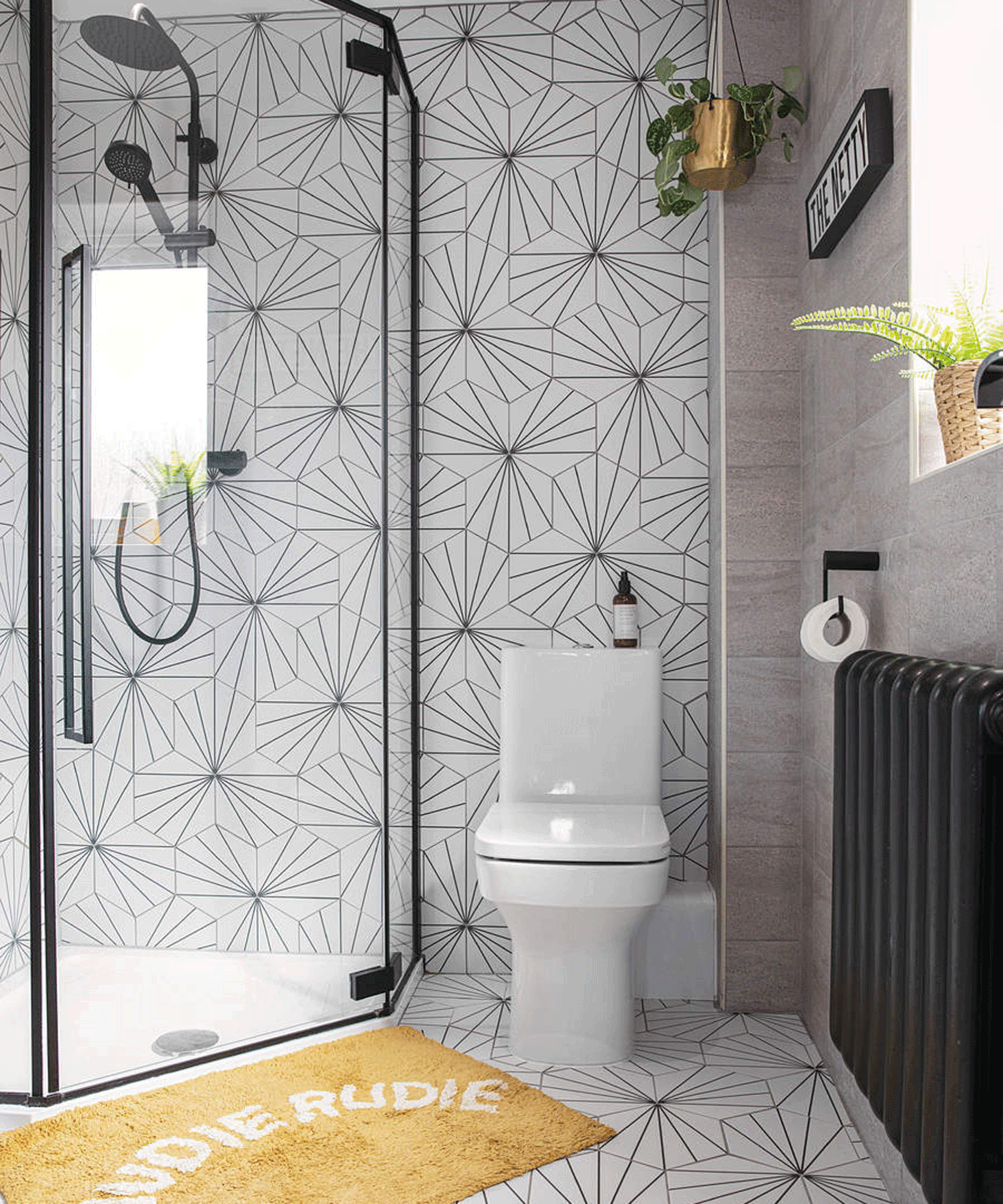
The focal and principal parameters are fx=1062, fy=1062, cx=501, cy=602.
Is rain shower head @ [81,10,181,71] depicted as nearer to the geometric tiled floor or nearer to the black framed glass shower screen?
the black framed glass shower screen

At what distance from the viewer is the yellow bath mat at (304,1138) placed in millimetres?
1749

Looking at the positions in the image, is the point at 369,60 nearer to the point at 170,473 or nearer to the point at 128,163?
the point at 128,163

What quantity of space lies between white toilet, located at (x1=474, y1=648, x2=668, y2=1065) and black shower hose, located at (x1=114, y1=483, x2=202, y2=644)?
755 mm

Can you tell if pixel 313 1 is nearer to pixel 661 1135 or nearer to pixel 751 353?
pixel 751 353

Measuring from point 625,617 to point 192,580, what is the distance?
117 cm

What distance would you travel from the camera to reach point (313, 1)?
7.74ft

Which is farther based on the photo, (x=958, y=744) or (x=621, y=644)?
(x=621, y=644)

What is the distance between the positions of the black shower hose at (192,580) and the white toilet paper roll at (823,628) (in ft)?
3.95

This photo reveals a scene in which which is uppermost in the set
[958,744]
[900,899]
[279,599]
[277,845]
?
[279,599]

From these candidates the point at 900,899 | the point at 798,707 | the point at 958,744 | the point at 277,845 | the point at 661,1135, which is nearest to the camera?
the point at 958,744

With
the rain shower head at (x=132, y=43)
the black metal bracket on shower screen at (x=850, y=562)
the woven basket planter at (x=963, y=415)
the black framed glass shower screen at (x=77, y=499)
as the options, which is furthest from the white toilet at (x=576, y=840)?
the rain shower head at (x=132, y=43)

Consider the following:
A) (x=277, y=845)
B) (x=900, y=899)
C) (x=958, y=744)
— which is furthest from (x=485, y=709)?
(x=958, y=744)

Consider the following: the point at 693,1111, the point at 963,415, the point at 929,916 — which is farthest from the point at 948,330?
the point at 693,1111

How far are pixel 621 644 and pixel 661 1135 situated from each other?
124cm
